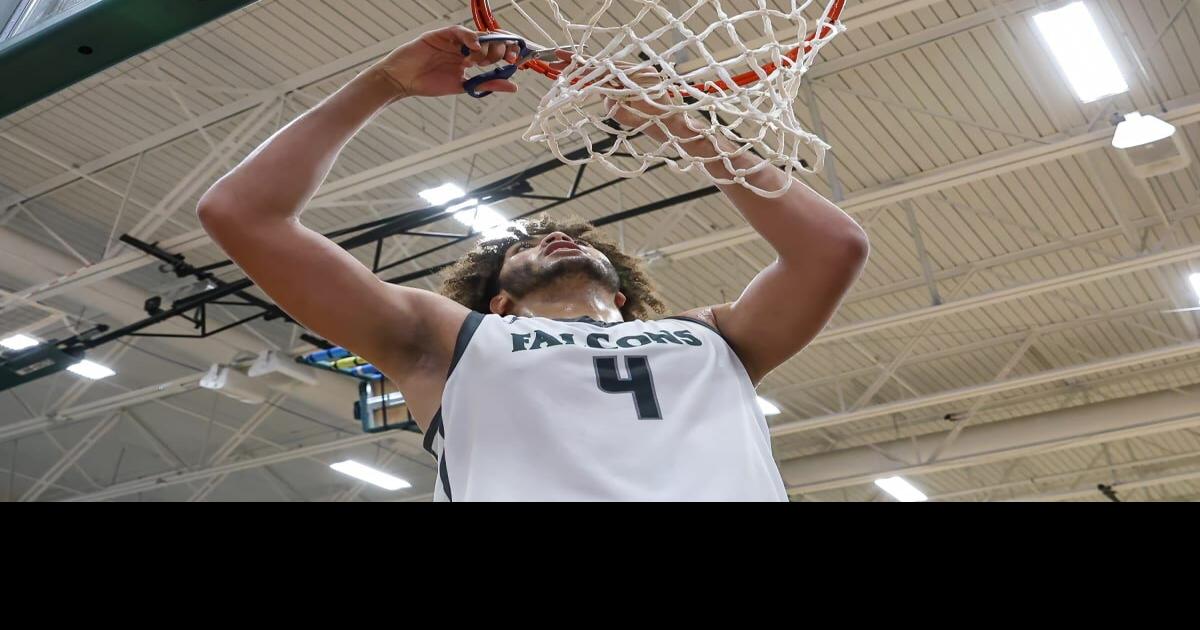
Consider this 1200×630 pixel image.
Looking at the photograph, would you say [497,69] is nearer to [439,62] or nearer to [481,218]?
[439,62]

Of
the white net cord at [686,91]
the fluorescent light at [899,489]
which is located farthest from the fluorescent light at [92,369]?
the fluorescent light at [899,489]

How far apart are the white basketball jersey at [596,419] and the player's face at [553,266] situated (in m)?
0.35

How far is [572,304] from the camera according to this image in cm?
209

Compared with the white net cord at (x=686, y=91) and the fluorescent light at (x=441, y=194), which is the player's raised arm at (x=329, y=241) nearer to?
the white net cord at (x=686, y=91)

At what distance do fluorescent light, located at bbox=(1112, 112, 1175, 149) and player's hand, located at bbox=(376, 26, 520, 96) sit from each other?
5.78 meters

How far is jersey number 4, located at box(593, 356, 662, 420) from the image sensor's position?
5.14 feet

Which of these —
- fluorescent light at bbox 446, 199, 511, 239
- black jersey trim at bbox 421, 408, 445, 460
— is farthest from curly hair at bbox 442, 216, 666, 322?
fluorescent light at bbox 446, 199, 511, 239

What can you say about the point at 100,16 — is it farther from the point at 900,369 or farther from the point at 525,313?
the point at 900,369

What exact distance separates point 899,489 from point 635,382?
43.3 feet

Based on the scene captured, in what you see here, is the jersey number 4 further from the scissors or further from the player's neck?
the scissors

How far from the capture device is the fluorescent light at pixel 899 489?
13.8 meters
